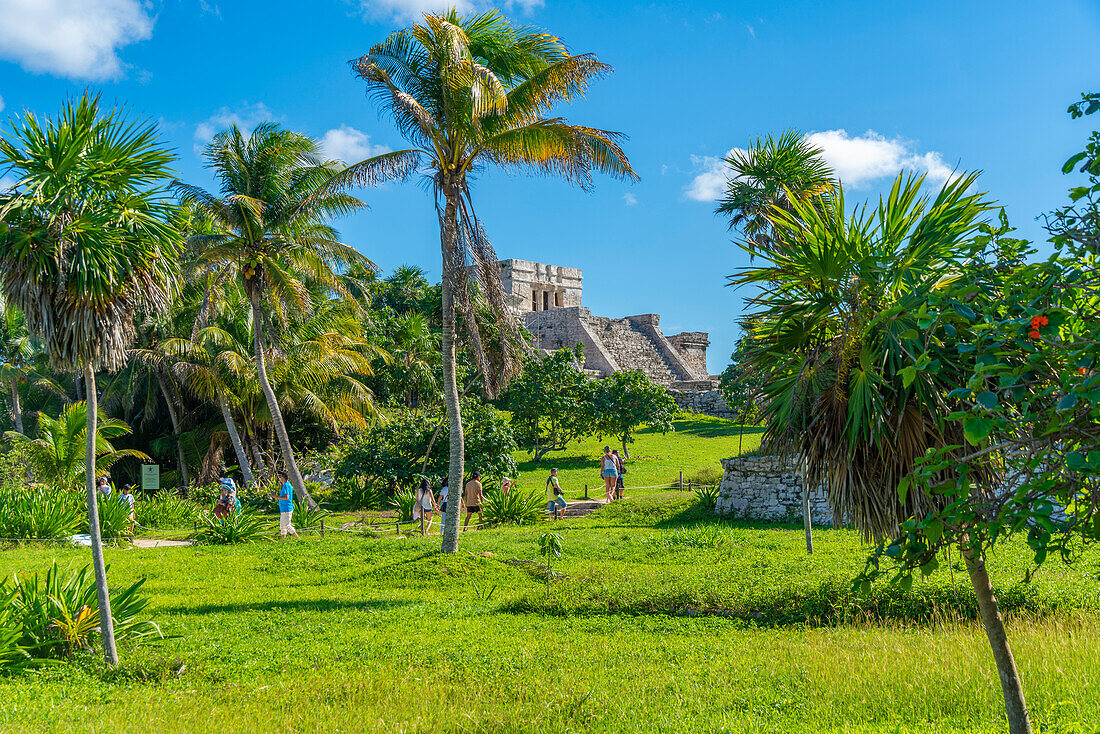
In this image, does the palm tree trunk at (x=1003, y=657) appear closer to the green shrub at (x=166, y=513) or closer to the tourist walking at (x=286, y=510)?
Answer: the tourist walking at (x=286, y=510)

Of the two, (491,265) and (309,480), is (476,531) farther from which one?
(309,480)

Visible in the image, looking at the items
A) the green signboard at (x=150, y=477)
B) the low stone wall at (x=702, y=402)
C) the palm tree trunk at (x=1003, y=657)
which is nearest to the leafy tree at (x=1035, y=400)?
the palm tree trunk at (x=1003, y=657)

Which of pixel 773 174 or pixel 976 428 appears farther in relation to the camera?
pixel 773 174

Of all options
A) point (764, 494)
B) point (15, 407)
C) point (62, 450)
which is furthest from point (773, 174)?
point (15, 407)

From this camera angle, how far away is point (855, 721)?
5.23m

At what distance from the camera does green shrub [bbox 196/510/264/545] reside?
47.1ft

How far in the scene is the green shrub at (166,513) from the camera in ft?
55.0

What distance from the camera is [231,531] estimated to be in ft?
47.0

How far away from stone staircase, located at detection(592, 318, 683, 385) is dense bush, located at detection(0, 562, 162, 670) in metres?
38.9

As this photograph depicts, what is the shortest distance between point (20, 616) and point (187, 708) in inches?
94.5

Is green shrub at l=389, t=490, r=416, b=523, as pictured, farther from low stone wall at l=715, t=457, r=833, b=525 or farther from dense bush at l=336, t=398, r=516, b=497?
low stone wall at l=715, t=457, r=833, b=525

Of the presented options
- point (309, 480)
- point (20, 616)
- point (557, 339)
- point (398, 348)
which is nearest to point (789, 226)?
point (20, 616)

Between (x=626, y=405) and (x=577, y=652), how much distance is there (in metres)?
18.9

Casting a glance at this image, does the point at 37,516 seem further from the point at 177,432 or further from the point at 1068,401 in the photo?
the point at 1068,401
